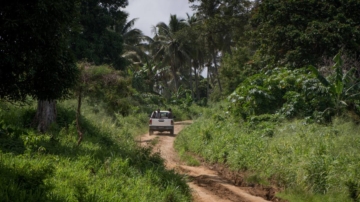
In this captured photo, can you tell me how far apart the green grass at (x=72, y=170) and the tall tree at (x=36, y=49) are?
2.85 feet

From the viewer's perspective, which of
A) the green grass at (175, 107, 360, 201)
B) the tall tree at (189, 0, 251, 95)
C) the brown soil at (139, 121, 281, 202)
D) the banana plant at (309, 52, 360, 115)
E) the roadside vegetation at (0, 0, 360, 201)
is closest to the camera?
the roadside vegetation at (0, 0, 360, 201)

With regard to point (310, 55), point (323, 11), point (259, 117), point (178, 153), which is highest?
point (323, 11)

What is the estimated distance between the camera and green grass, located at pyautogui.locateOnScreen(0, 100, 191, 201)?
20.2ft

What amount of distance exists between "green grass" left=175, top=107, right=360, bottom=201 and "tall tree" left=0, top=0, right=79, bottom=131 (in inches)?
259

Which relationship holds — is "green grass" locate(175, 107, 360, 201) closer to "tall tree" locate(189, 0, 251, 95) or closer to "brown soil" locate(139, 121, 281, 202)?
"brown soil" locate(139, 121, 281, 202)

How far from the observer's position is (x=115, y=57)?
30953 millimetres

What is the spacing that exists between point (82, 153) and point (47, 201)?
4.15 metres

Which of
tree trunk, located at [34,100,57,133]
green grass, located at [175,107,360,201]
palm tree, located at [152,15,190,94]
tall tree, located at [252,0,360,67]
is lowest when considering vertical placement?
green grass, located at [175,107,360,201]

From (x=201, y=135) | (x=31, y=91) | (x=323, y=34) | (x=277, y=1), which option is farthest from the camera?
(x=277, y=1)

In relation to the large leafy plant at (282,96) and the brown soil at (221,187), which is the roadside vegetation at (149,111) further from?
the brown soil at (221,187)

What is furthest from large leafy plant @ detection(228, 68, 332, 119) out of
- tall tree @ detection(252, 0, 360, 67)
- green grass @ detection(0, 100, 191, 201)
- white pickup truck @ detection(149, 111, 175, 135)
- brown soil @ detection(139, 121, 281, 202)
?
green grass @ detection(0, 100, 191, 201)

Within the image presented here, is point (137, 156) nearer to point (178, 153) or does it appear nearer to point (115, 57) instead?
point (178, 153)

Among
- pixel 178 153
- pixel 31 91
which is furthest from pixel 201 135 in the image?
pixel 31 91

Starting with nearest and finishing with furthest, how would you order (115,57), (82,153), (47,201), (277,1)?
(47,201)
(82,153)
(277,1)
(115,57)
